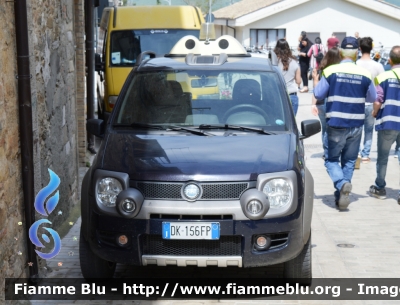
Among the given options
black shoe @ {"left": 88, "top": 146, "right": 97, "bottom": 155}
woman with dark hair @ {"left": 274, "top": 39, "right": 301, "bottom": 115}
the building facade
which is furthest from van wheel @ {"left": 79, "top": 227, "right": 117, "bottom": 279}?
the building facade

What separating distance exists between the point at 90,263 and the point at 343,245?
277 cm

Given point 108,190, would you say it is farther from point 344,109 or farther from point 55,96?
point 344,109

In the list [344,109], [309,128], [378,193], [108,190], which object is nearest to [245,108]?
[309,128]

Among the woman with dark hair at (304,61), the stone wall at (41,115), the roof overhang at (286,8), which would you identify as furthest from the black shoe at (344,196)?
the roof overhang at (286,8)

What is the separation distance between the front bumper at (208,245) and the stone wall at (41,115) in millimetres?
769

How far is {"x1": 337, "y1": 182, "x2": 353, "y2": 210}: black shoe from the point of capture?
930 centimetres

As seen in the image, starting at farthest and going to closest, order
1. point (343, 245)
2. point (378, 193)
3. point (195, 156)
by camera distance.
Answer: point (378, 193)
point (343, 245)
point (195, 156)

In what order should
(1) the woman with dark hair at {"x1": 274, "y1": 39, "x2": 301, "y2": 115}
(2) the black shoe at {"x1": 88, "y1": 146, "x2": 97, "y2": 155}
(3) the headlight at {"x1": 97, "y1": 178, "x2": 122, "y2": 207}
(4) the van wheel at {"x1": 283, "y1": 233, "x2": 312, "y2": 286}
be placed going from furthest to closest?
(2) the black shoe at {"x1": 88, "y1": 146, "x2": 97, "y2": 155}
(1) the woman with dark hair at {"x1": 274, "y1": 39, "x2": 301, "y2": 115}
(4) the van wheel at {"x1": 283, "y1": 233, "x2": 312, "y2": 286}
(3) the headlight at {"x1": 97, "y1": 178, "x2": 122, "y2": 207}

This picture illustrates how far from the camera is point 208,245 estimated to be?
19.3 ft

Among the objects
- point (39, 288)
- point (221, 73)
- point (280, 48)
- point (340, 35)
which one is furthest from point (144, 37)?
point (340, 35)

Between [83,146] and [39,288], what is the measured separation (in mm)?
5470

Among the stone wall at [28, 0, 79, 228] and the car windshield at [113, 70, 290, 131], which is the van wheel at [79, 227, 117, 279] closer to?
the stone wall at [28, 0, 79, 228]

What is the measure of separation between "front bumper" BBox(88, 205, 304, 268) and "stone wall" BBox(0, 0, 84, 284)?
0.77 meters

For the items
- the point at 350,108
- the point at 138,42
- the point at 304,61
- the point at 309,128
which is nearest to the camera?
the point at 309,128
